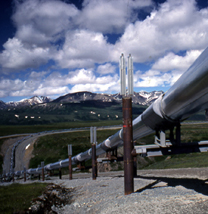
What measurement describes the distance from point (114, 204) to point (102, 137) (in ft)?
187

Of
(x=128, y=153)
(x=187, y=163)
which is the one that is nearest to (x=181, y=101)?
(x=128, y=153)

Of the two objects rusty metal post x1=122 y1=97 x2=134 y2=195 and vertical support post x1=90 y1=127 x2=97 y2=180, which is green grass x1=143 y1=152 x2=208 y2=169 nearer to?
vertical support post x1=90 y1=127 x2=97 y2=180

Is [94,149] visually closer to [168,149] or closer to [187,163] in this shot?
[168,149]

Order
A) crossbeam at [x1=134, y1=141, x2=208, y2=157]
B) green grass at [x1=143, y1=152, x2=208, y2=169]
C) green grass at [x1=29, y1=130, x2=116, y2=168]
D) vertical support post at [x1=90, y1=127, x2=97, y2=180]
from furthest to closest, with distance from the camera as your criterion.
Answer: green grass at [x1=29, y1=130, x2=116, y2=168], green grass at [x1=143, y1=152, x2=208, y2=169], vertical support post at [x1=90, y1=127, x2=97, y2=180], crossbeam at [x1=134, y1=141, x2=208, y2=157]

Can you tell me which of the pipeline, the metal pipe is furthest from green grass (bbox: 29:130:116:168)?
the metal pipe

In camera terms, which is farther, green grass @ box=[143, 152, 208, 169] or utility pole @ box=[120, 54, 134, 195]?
green grass @ box=[143, 152, 208, 169]

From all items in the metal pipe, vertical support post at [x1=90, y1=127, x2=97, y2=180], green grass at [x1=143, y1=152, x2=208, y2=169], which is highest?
the metal pipe

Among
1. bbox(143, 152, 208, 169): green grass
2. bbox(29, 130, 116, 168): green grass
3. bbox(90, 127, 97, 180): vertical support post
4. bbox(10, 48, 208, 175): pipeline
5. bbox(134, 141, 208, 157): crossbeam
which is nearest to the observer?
bbox(10, 48, 208, 175): pipeline

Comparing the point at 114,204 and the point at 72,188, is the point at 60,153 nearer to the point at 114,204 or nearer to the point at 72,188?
the point at 72,188

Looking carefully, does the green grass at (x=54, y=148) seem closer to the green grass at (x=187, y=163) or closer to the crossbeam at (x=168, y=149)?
the green grass at (x=187, y=163)

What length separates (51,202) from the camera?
12844 mm

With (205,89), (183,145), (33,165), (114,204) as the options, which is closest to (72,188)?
(114,204)

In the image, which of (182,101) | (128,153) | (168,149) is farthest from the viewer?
(168,149)

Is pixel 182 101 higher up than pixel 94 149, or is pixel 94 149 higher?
pixel 182 101
